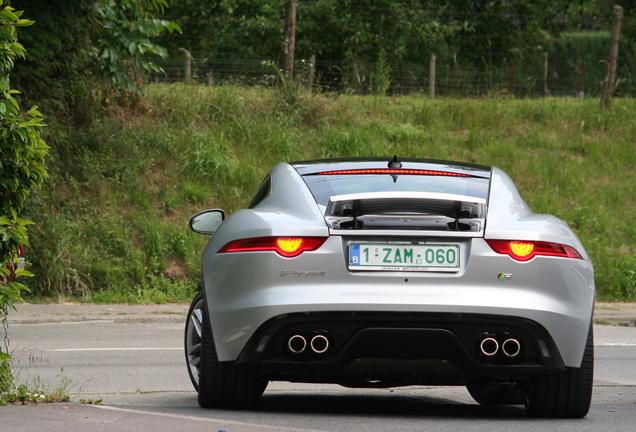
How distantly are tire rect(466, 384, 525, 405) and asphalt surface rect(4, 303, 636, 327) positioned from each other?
20.4 feet

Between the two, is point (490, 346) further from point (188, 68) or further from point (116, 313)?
point (188, 68)

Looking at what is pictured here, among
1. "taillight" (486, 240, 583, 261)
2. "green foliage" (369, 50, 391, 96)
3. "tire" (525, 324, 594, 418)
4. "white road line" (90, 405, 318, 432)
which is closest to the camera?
"white road line" (90, 405, 318, 432)

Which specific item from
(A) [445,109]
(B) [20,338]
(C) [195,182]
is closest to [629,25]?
(A) [445,109]

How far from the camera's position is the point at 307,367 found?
4.78 m

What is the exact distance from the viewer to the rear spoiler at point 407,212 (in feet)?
15.7

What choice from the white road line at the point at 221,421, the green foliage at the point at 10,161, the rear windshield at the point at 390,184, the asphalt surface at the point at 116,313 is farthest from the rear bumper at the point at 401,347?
the asphalt surface at the point at 116,313

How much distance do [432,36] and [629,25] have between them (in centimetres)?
920

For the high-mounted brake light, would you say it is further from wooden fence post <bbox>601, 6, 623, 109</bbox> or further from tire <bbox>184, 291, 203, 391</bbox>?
wooden fence post <bbox>601, 6, 623, 109</bbox>

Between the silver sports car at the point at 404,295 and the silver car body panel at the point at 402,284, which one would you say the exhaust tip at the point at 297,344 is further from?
the silver car body panel at the point at 402,284

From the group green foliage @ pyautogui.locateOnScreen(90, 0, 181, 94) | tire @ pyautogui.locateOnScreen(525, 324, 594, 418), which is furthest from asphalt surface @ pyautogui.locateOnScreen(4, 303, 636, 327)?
tire @ pyautogui.locateOnScreen(525, 324, 594, 418)

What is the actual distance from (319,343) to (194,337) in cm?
136

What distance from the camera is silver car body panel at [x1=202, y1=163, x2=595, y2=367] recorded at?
4.67m

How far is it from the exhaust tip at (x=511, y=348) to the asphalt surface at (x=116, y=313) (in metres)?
7.68

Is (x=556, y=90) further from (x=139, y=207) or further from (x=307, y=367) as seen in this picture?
(x=307, y=367)
